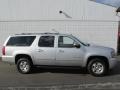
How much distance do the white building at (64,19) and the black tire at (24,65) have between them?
22.2 feet

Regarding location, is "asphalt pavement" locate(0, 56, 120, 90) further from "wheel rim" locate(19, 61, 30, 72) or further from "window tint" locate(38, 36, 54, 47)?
"window tint" locate(38, 36, 54, 47)

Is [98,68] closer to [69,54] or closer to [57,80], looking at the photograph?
[69,54]

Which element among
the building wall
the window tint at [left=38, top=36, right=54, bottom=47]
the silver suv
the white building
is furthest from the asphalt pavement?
the building wall

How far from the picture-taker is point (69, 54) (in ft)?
42.0

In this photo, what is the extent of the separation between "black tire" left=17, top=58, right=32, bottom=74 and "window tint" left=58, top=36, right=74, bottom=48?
61.4 inches

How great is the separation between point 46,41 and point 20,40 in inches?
46.8

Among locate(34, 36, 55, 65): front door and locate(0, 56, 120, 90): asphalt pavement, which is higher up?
locate(34, 36, 55, 65): front door

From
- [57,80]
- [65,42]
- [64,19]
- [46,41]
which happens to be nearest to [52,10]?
[64,19]

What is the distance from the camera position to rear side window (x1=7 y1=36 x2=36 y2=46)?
44.2ft

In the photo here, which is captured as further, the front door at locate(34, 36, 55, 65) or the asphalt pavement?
the front door at locate(34, 36, 55, 65)

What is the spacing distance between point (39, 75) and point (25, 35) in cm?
190

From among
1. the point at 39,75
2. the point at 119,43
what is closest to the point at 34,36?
the point at 39,75

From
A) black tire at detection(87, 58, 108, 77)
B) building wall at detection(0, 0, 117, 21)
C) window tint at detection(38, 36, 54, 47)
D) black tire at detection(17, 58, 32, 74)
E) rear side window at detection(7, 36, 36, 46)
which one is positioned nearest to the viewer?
black tire at detection(87, 58, 108, 77)

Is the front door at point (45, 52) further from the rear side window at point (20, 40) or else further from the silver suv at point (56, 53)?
the rear side window at point (20, 40)
